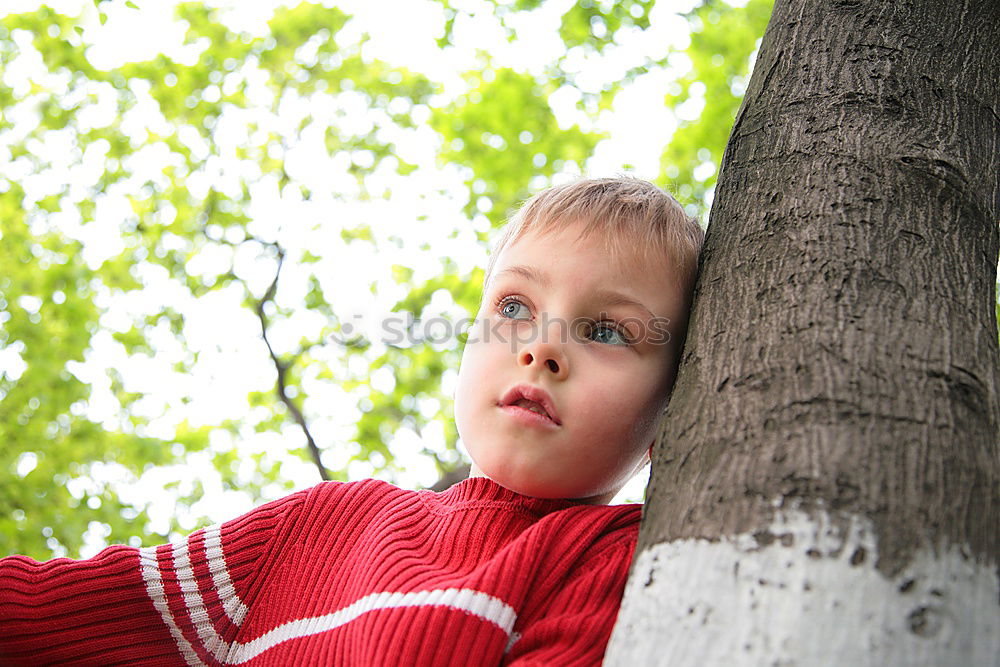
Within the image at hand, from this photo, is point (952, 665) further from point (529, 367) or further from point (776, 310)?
point (529, 367)

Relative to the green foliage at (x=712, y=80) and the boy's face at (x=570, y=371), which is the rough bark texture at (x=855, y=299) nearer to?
the boy's face at (x=570, y=371)

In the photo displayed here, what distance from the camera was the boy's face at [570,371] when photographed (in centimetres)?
148

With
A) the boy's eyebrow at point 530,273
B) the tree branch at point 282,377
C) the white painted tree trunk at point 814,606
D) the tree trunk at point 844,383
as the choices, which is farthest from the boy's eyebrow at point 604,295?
the tree branch at point 282,377

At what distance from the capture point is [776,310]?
1253mm

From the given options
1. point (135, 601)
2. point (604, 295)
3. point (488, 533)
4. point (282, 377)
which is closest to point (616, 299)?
point (604, 295)

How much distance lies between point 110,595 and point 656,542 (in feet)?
3.57

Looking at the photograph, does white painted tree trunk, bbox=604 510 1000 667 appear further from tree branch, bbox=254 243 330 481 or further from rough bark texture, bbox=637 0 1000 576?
tree branch, bbox=254 243 330 481

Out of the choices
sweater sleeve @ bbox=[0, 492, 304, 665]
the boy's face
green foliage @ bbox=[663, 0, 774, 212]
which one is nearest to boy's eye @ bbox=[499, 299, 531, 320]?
the boy's face

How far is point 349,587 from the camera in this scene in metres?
1.55

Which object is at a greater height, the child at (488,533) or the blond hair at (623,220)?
the blond hair at (623,220)

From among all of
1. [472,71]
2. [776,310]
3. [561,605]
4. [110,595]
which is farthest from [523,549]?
[472,71]

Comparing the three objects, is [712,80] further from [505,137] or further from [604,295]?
[604,295]

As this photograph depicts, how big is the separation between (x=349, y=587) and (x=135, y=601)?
43 centimetres

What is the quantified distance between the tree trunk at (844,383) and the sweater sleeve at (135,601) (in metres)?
0.90
